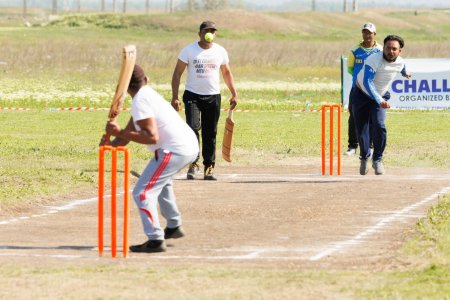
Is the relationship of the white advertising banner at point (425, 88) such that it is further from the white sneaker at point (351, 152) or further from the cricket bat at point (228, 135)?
the cricket bat at point (228, 135)

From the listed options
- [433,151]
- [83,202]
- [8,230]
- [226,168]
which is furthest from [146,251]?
[433,151]

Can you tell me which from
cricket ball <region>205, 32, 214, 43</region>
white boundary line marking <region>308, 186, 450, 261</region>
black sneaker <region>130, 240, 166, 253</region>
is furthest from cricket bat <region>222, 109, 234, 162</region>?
black sneaker <region>130, 240, 166, 253</region>

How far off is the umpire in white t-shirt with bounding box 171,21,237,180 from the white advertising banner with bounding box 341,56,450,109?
56.3ft

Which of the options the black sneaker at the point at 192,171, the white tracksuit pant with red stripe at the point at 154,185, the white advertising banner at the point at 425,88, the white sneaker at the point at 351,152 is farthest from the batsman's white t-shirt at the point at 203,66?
the white advertising banner at the point at 425,88

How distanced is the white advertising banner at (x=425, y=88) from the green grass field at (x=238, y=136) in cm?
67

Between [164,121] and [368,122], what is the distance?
7583 mm

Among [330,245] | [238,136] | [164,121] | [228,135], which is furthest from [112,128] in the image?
[238,136]

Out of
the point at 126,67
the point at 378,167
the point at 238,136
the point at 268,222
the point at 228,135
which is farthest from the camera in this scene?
the point at 238,136

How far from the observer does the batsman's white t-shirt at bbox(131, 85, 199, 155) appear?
39.0ft

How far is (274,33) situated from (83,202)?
101m

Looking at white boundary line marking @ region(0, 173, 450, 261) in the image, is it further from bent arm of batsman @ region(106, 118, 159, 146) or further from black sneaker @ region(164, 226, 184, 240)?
bent arm of batsman @ region(106, 118, 159, 146)

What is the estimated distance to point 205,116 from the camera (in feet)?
62.3

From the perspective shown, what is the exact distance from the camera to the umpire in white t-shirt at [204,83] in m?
18.7

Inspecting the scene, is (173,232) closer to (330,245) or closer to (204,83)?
(330,245)
